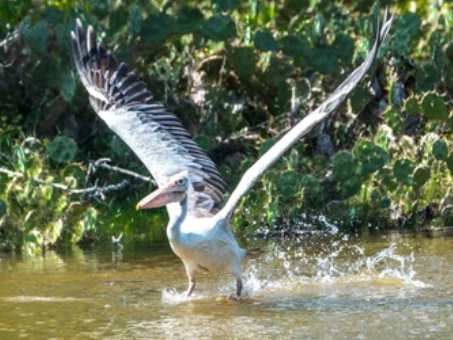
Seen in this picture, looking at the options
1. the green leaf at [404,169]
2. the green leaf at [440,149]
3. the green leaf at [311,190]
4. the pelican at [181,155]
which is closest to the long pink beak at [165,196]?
the pelican at [181,155]

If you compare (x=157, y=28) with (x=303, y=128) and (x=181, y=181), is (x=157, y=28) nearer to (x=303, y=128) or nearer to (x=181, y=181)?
(x=181, y=181)

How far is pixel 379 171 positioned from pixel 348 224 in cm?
53

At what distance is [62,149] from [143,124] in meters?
1.57

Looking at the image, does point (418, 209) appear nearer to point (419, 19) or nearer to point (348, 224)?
point (348, 224)

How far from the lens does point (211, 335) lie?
769 centimetres

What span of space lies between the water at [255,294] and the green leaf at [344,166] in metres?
0.56

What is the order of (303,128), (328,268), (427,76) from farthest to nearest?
1. (427,76)
2. (328,268)
3. (303,128)

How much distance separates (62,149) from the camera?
11.6 metres

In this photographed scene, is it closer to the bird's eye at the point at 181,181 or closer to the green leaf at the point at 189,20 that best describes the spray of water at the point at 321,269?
the bird's eye at the point at 181,181

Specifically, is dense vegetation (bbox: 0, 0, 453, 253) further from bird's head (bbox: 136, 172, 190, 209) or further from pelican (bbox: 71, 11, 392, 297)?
bird's head (bbox: 136, 172, 190, 209)

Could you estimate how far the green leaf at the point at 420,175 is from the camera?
1139 centimetres

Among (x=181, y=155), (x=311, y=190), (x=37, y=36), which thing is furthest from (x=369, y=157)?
(x=37, y=36)

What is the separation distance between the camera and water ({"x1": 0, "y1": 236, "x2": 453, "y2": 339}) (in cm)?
780

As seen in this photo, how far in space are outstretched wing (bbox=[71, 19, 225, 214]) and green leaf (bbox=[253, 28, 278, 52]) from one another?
6.75ft
